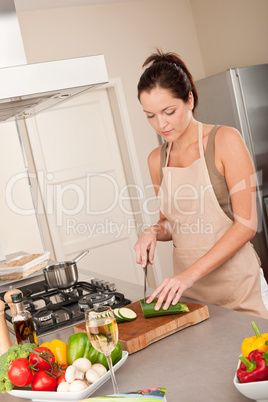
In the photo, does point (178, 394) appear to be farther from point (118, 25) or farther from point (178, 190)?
point (118, 25)

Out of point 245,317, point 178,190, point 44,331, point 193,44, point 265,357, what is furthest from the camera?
point 193,44

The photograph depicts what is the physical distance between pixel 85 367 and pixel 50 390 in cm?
10

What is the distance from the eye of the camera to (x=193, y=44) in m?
4.85

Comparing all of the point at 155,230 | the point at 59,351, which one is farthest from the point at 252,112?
the point at 59,351

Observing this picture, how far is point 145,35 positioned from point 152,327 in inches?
144

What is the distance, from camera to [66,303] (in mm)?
1946

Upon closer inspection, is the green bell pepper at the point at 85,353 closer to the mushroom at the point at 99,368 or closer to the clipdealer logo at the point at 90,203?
the mushroom at the point at 99,368

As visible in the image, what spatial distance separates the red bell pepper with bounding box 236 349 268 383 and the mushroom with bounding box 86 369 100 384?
36cm

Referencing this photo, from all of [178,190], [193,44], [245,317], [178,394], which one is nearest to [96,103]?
[193,44]

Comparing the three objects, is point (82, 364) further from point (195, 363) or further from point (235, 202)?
point (235, 202)

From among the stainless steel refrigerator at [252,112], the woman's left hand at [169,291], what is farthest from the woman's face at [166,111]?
the stainless steel refrigerator at [252,112]

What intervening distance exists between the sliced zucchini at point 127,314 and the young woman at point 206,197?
0.78 ft

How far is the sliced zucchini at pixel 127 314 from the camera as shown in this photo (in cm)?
156

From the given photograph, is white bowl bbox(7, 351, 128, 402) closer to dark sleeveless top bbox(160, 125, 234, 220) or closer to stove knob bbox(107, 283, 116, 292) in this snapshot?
stove knob bbox(107, 283, 116, 292)
